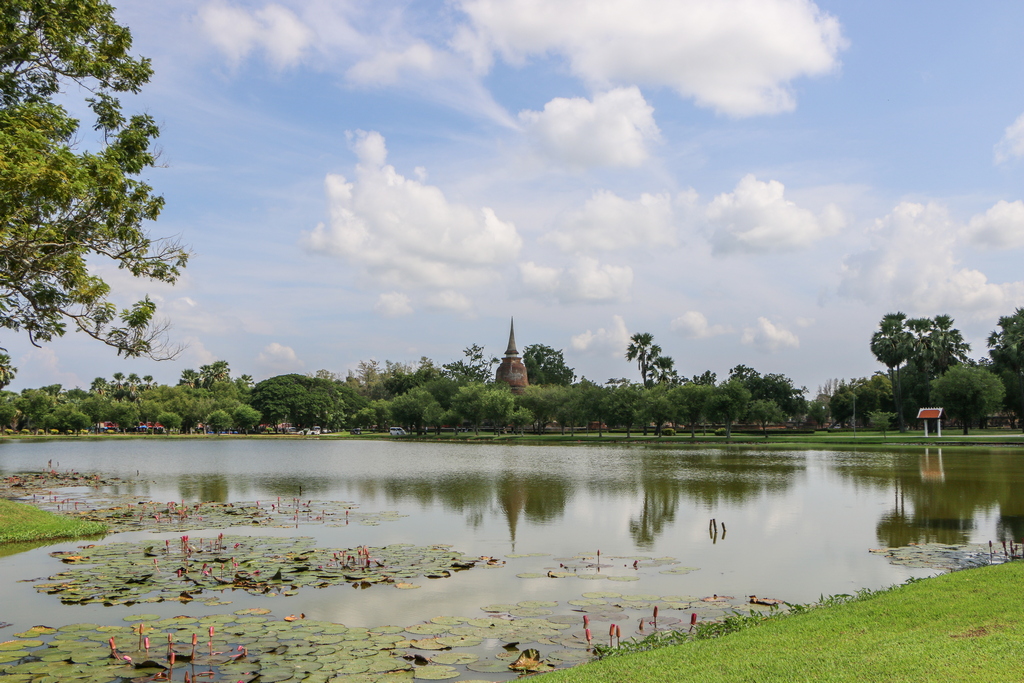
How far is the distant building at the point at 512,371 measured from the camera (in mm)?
123500

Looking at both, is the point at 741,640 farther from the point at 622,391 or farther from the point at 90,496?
the point at 622,391

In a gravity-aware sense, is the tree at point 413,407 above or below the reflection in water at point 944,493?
above

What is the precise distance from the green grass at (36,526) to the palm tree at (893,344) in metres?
71.4

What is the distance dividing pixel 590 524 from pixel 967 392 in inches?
2374

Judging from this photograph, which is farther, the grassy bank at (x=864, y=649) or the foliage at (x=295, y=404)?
the foliage at (x=295, y=404)

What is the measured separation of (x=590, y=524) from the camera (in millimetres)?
19906

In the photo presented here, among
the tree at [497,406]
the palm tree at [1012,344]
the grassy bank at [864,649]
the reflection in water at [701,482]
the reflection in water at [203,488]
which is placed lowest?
the reflection in water at [203,488]

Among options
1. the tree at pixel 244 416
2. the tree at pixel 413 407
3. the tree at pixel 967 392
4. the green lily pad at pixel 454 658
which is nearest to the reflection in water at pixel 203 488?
the green lily pad at pixel 454 658

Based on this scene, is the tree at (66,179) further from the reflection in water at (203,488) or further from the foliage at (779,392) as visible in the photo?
the foliage at (779,392)

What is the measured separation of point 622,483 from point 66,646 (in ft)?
81.6

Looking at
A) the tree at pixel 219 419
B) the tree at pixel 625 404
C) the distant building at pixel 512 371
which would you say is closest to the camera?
the tree at pixel 625 404

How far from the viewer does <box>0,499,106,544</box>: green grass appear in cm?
1689

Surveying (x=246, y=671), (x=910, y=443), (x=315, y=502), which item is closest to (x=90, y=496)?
(x=315, y=502)

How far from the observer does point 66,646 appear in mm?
8836
